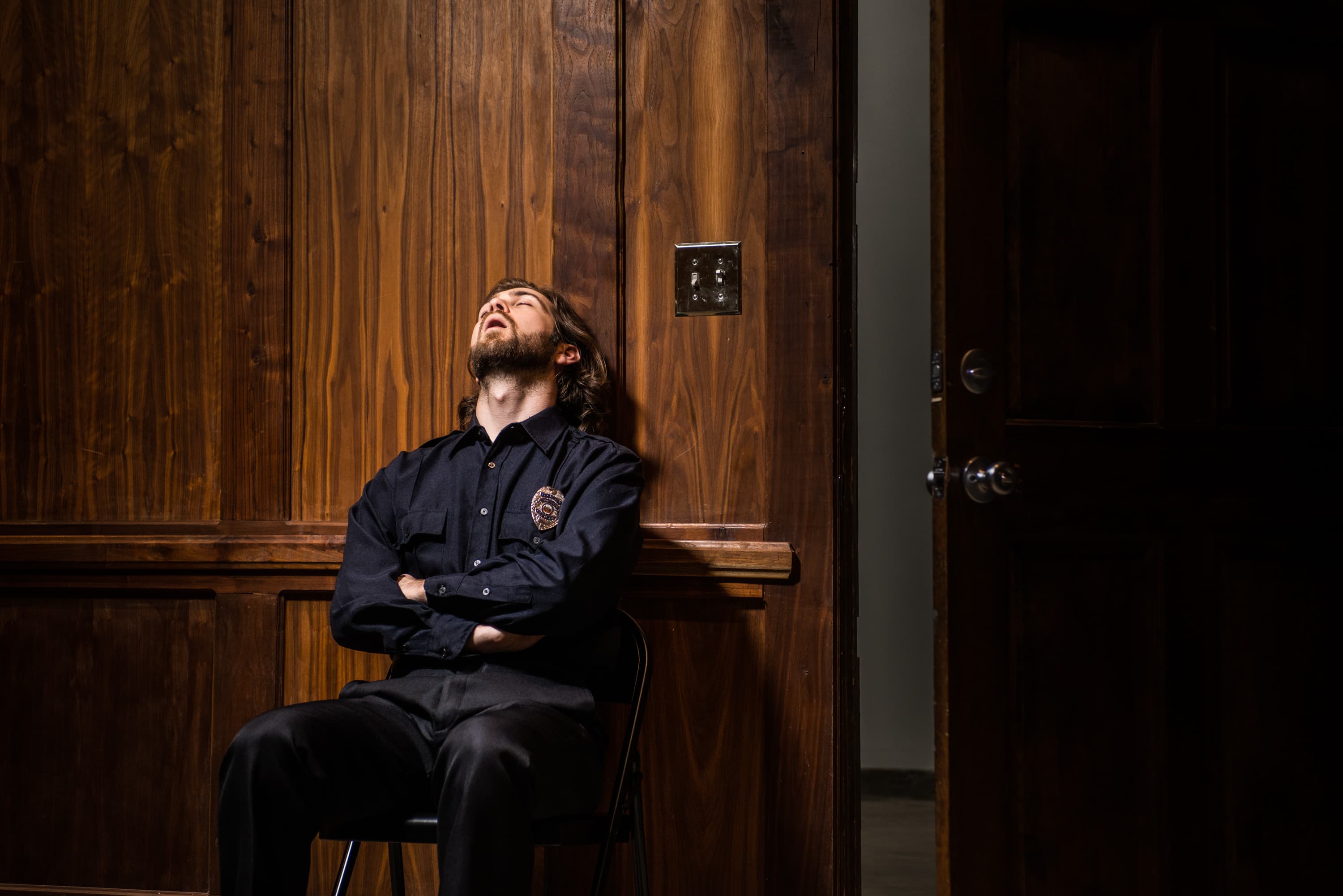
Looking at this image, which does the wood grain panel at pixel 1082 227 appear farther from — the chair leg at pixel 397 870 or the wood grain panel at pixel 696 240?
the chair leg at pixel 397 870

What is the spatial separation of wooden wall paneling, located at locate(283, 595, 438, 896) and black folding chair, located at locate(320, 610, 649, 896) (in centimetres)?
32

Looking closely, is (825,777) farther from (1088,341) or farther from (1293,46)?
(1293,46)

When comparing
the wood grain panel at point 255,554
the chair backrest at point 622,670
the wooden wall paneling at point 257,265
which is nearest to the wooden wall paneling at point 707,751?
the wood grain panel at point 255,554

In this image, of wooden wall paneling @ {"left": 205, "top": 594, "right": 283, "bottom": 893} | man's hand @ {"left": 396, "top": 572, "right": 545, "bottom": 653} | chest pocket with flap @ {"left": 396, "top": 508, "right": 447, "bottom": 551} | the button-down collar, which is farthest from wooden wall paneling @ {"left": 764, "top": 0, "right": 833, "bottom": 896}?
wooden wall paneling @ {"left": 205, "top": 594, "right": 283, "bottom": 893}

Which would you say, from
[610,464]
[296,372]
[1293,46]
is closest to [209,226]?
[296,372]

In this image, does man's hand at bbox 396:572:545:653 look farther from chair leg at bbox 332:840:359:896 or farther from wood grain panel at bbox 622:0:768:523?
wood grain panel at bbox 622:0:768:523

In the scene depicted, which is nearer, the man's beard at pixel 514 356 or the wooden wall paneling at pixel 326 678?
the man's beard at pixel 514 356

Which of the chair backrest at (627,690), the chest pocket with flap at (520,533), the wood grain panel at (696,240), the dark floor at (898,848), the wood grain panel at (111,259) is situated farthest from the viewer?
the dark floor at (898,848)

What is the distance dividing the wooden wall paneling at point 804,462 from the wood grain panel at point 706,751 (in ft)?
0.13

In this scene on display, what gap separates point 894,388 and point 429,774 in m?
2.87

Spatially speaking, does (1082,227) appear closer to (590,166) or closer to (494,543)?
(590,166)

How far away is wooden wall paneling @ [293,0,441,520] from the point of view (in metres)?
2.47

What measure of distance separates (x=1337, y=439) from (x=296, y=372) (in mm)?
2364

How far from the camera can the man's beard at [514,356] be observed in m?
2.16
